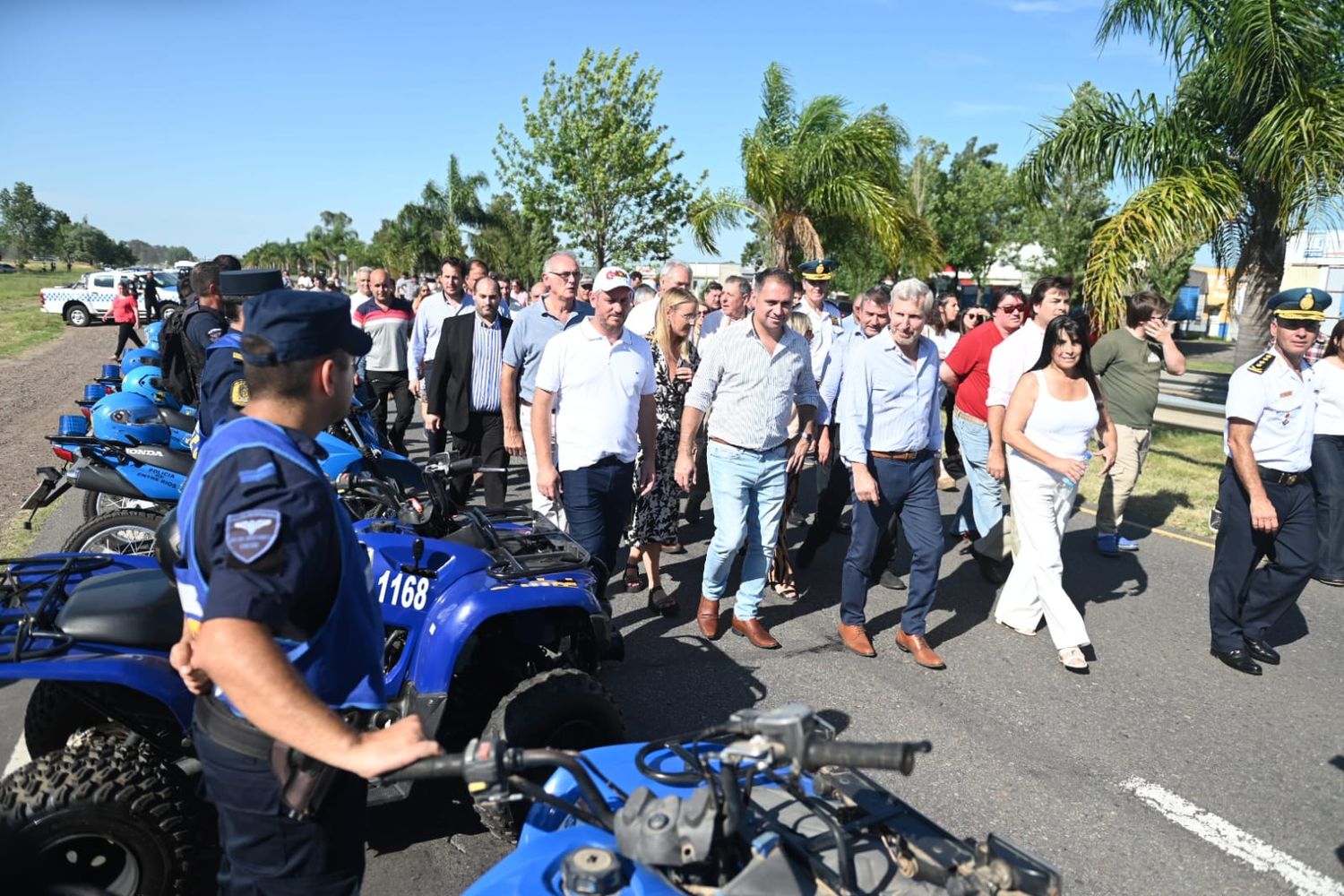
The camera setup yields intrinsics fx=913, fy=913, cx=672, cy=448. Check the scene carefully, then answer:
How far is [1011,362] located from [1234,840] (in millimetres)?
3162

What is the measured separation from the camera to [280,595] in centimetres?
174

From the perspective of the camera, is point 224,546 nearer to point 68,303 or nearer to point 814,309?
point 814,309

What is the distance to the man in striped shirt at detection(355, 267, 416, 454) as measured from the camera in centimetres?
884

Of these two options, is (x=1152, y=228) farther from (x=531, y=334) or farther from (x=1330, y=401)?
(x=531, y=334)

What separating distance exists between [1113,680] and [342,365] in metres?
4.46

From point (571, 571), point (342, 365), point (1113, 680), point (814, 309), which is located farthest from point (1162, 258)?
point (342, 365)

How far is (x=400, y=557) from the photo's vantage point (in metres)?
3.32

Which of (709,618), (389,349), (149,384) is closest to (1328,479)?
(709,618)

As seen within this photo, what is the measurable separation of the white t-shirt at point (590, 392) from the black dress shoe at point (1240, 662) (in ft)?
11.5

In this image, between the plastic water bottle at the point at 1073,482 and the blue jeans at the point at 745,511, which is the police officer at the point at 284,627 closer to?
the blue jeans at the point at 745,511

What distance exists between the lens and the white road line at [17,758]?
3.68 metres

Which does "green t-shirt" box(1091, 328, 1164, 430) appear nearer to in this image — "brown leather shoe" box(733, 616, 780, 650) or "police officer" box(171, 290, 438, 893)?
"brown leather shoe" box(733, 616, 780, 650)

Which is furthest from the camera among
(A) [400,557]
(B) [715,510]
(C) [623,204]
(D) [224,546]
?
(C) [623,204]

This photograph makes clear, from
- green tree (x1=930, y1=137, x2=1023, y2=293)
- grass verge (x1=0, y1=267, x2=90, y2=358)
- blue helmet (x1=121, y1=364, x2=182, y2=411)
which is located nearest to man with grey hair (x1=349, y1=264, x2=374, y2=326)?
blue helmet (x1=121, y1=364, x2=182, y2=411)
